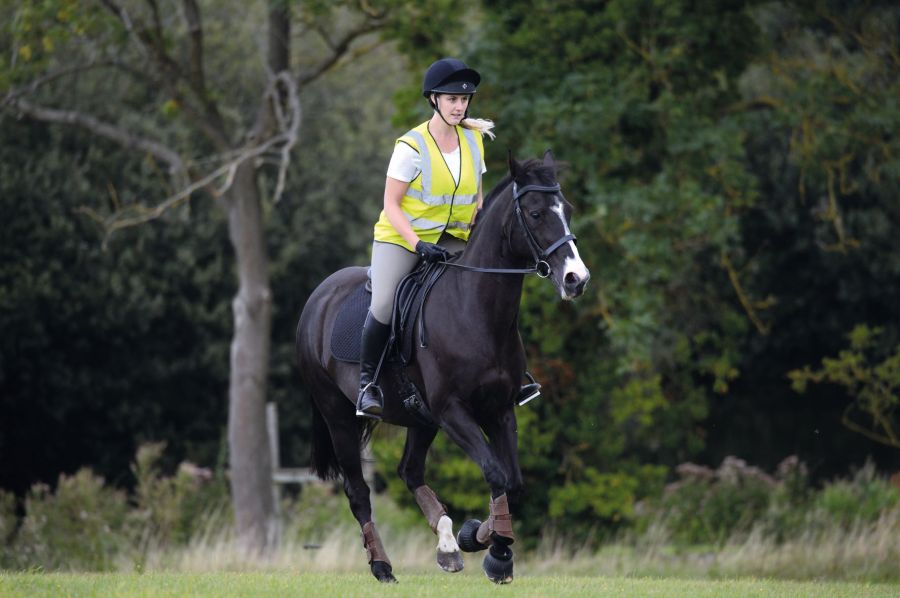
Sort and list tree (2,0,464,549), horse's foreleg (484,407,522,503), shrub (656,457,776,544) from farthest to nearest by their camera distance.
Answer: tree (2,0,464,549)
shrub (656,457,776,544)
horse's foreleg (484,407,522,503)

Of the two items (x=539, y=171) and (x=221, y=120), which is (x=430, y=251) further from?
(x=221, y=120)

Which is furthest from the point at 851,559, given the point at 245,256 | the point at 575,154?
the point at 245,256

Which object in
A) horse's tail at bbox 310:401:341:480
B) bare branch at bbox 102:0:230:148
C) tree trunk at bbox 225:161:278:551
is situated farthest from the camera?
tree trunk at bbox 225:161:278:551

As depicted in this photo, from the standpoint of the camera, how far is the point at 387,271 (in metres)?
8.42

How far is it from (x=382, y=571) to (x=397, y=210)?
2.52 meters

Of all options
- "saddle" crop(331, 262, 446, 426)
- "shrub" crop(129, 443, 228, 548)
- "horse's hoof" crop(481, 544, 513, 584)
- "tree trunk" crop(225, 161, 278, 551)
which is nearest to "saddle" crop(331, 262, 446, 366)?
"saddle" crop(331, 262, 446, 426)

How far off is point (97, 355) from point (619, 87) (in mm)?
12625

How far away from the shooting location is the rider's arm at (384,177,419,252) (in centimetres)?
802

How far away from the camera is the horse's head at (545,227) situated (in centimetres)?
716

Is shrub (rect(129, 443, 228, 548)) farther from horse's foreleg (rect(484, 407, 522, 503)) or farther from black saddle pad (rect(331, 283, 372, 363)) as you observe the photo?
horse's foreleg (rect(484, 407, 522, 503))

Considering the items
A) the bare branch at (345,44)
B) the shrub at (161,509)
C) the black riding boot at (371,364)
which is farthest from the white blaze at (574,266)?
the bare branch at (345,44)

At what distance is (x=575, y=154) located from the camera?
51.3 ft

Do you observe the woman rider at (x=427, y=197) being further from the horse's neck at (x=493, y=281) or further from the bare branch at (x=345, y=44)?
the bare branch at (x=345, y=44)

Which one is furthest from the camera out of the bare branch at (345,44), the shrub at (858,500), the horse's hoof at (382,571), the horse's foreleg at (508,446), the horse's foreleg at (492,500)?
the bare branch at (345,44)
